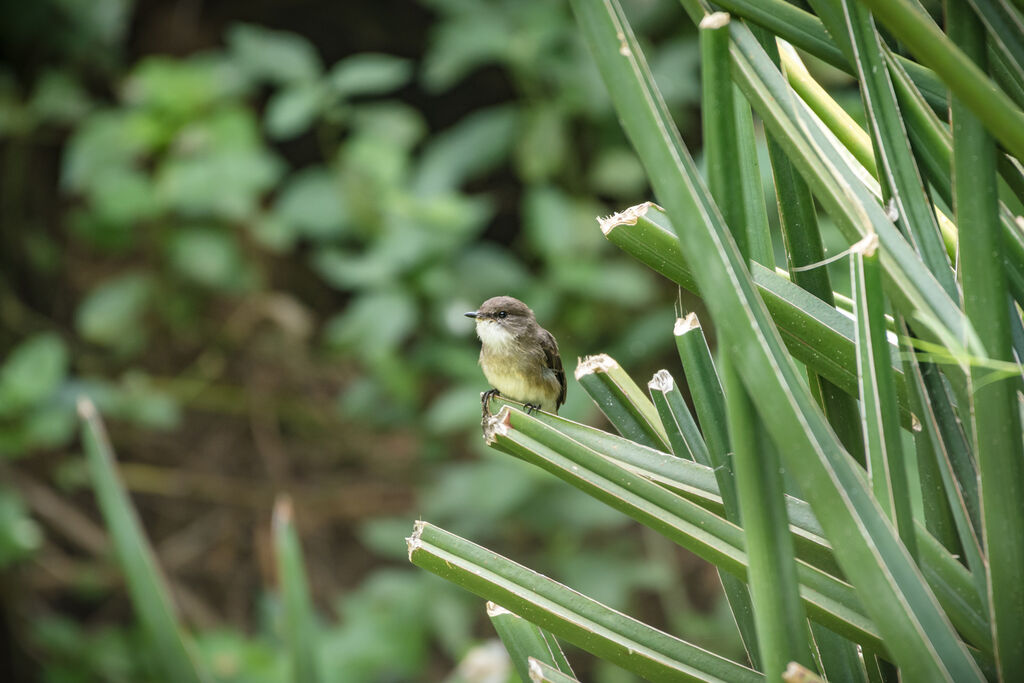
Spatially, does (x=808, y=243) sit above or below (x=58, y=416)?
above

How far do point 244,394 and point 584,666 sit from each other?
206cm

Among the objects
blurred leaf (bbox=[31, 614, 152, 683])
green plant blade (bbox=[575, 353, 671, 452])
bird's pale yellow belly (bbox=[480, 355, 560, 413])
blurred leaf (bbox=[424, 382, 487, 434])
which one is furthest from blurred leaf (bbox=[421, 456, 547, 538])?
green plant blade (bbox=[575, 353, 671, 452])

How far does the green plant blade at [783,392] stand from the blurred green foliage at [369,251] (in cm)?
273

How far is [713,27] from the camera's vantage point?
2.50 ft

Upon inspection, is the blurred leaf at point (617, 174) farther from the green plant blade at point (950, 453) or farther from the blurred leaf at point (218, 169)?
the green plant blade at point (950, 453)

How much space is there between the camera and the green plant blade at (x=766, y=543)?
2.34 ft

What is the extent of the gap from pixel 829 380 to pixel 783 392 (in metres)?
0.29

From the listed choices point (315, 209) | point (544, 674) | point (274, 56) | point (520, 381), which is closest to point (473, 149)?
point (315, 209)

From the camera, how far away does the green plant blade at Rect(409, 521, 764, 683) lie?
911mm

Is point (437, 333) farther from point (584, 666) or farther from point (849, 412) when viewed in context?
point (849, 412)

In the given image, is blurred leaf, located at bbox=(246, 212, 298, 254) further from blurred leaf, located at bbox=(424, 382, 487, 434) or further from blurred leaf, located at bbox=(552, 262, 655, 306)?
blurred leaf, located at bbox=(552, 262, 655, 306)

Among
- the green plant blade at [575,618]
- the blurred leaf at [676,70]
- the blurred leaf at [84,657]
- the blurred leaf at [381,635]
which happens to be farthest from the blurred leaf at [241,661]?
the green plant blade at [575,618]

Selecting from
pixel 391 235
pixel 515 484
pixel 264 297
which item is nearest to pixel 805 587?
pixel 515 484

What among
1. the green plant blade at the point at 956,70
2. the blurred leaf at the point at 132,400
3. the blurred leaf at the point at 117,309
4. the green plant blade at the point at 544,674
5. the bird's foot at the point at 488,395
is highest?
the green plant blade at the point at 956,70
